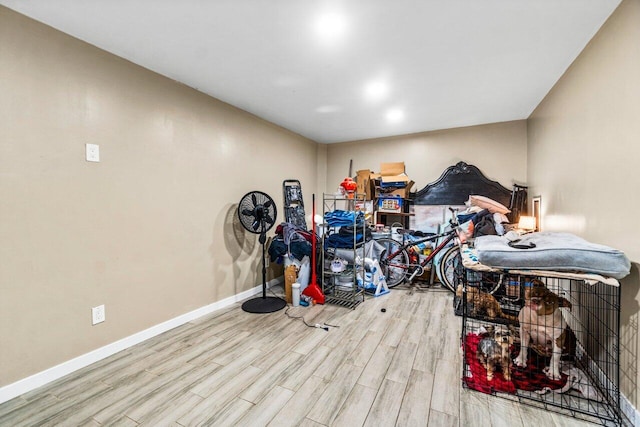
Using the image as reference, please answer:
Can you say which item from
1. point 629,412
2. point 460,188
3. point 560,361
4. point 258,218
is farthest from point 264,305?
point 460,188

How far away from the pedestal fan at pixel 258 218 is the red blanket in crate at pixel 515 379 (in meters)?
1.80

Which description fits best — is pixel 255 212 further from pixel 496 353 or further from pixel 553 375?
pixel 553 375

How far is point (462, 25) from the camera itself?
1.68 metres

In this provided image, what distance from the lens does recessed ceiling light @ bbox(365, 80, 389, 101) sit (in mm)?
2504

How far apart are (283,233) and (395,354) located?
5.84ft

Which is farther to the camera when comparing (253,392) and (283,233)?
(283,233)

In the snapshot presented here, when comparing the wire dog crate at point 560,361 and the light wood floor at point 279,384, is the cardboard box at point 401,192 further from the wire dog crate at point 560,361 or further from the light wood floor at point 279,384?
the wire dog crate at point 560,361

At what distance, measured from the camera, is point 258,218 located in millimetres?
2818

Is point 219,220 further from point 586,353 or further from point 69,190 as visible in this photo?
point 586,353

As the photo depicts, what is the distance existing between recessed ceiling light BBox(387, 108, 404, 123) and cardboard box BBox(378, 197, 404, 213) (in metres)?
1.11

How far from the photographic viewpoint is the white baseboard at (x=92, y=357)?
1568 mm

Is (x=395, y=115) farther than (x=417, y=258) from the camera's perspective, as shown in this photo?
No

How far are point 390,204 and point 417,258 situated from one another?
0.87 meters

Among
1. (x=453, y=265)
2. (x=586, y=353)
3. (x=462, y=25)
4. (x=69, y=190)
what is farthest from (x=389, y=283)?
(x=69, y=190)
